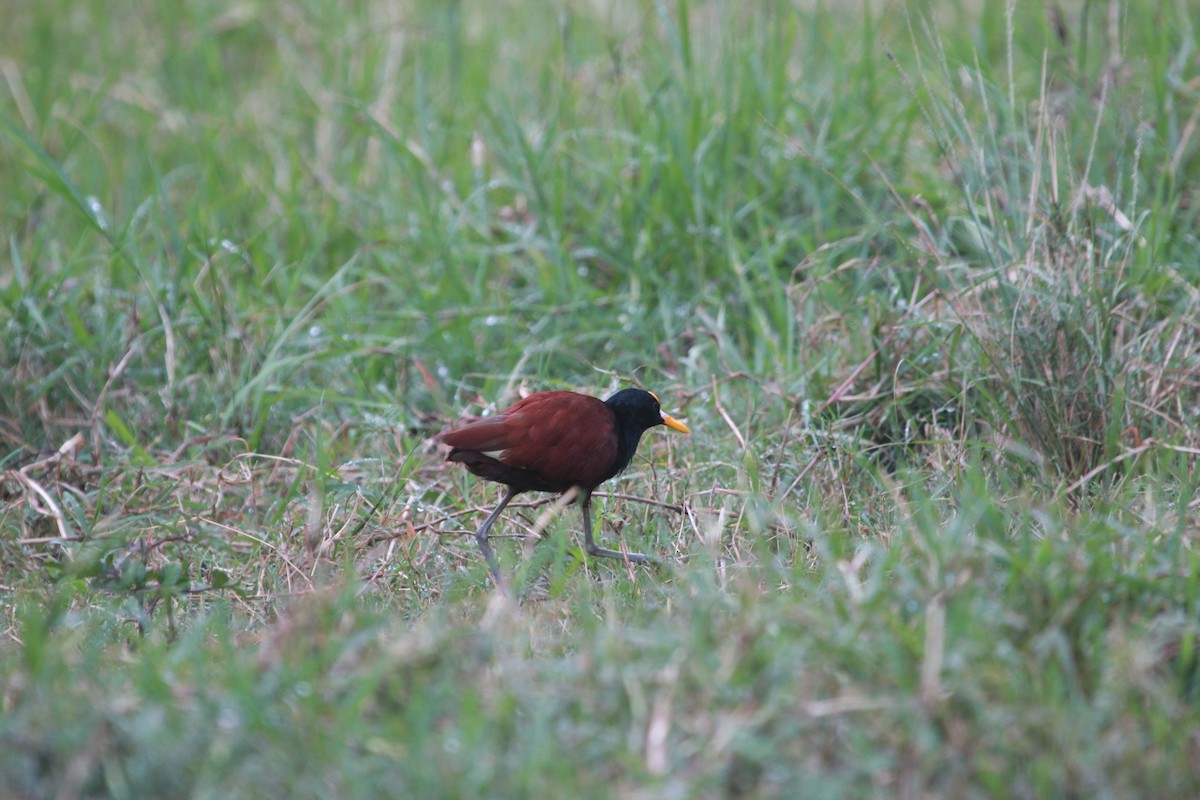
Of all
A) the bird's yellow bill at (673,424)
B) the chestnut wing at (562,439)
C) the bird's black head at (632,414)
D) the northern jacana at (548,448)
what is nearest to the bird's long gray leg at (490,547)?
the northern jacana at (548,448)

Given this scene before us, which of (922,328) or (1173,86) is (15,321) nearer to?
(922,328)

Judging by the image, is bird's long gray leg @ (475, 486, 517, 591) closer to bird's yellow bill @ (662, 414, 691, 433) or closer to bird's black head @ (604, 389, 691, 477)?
bird's black head @ (604, 389, 691, 477)

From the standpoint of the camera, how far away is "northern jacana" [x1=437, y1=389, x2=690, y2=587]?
380 cm

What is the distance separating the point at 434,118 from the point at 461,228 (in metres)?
1.15

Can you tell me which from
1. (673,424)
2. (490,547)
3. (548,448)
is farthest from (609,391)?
(548,448)

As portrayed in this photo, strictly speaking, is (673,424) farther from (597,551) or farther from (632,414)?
(597,551)

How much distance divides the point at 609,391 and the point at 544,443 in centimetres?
111

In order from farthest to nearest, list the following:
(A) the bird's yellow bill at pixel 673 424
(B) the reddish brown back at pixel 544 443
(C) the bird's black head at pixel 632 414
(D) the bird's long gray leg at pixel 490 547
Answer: (A) the bird's yellow bill at pixel 673 424 → (C) the bird's black head at pixel 632 414 → (B) the reddish brown back at pixel 544 443 → (D) the bird's long gray leg at pixel 490 547

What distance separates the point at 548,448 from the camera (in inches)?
150

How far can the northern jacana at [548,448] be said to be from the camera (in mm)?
3797

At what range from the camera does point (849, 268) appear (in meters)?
5.42

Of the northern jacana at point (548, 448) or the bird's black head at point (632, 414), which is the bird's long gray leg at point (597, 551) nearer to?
the northern jacana at point (548, 448)

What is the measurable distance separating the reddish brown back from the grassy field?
265mm

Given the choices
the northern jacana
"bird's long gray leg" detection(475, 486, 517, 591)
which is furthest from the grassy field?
the northern jacana
